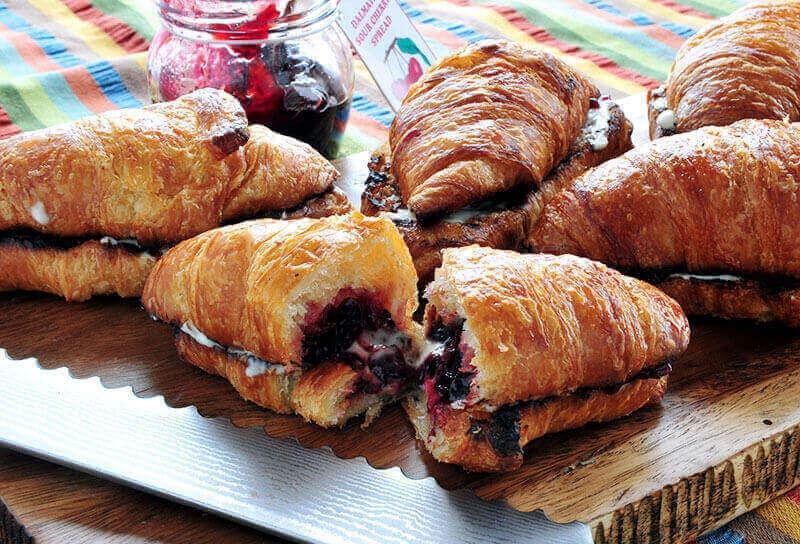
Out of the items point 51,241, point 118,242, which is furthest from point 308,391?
point 51,241

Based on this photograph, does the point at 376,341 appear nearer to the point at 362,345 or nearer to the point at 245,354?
the point at 362,345

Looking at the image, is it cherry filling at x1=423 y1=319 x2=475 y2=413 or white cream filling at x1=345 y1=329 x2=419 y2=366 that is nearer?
cherry filling at x1=423 y1=319 x2=475 y2=413

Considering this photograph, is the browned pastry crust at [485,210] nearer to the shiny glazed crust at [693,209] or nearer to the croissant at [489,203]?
the croissant at [489,203]

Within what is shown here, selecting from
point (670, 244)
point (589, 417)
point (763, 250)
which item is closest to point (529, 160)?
point (670, 244)

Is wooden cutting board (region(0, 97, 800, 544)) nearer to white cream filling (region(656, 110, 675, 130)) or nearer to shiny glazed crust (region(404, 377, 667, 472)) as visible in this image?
shiny glazed crust (region(404, 377, 667, 472))

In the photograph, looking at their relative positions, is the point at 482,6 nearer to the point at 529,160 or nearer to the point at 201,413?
the point at 529,160

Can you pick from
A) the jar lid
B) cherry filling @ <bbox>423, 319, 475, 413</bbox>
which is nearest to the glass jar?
the jar lid

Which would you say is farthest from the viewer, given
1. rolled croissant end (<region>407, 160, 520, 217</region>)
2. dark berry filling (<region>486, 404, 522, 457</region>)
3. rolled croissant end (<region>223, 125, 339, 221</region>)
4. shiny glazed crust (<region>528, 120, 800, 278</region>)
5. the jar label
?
the jar label
